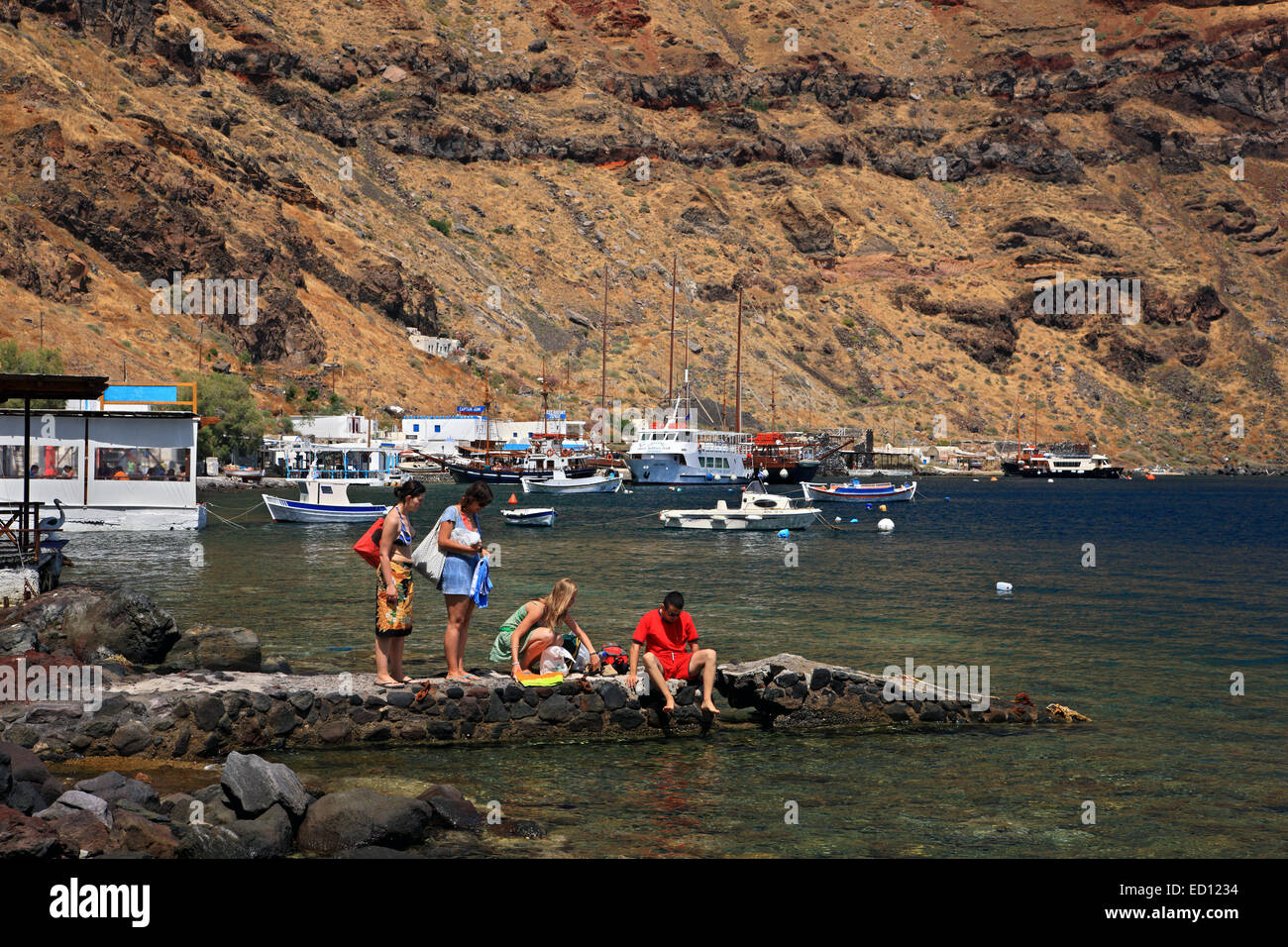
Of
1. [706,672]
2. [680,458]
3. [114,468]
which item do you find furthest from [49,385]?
[680,458]

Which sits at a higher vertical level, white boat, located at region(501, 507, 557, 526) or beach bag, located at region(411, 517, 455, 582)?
beach bag, located at region(411, 517, 455, 582)

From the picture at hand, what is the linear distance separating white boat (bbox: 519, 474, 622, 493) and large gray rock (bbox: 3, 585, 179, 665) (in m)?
72.4

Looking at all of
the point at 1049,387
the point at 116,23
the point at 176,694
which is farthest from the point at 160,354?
the point at 1049,387

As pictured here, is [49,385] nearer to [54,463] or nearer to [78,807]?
[78,807]

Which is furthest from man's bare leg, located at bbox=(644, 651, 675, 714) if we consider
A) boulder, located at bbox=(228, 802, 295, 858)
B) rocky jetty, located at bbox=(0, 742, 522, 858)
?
boulder, located at bbox=(228, 802, 295, 858)

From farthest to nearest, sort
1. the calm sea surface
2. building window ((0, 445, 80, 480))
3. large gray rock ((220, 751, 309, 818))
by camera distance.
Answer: building window ((0, 445, 80, 480)), the calm sea surface, large gray rock ((220, 751, 309, 818))

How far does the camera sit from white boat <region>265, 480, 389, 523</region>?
54.4 metres

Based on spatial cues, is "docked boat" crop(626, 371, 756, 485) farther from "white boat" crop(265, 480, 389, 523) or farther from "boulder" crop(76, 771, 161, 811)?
"boulder" crop(76, 771, 161, 811)

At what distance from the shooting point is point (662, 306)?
14225 centimetres

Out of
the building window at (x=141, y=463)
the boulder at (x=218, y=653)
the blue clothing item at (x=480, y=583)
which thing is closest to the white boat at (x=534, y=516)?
the building window at (x=141, y=463)

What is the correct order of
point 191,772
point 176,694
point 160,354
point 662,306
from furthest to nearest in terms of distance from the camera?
point 662,306
point 160,354
point 176,694
point 191,772

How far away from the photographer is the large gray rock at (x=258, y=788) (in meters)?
10.0

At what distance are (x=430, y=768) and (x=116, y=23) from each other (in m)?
128
